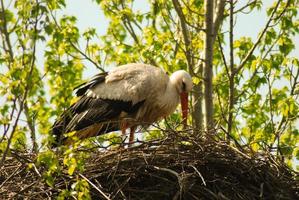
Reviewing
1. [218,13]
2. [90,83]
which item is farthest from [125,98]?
[218,13]

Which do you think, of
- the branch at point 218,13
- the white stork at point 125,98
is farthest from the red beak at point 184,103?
the branch at point 218,13

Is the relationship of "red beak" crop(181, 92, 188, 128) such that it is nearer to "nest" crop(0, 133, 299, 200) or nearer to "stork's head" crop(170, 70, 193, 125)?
"stork's head" crop(170, 70, 193, 125)

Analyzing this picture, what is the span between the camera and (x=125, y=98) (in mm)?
12703

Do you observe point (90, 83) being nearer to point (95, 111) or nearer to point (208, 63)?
point (95, 111)

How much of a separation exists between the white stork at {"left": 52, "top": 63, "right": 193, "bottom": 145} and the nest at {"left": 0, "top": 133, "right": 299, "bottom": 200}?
2.08 m

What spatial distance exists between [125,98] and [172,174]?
2685 mm

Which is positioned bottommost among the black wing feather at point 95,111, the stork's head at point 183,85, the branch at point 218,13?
the black wing feather at point 95,111

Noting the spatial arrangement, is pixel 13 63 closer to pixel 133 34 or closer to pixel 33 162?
pixel 33 162

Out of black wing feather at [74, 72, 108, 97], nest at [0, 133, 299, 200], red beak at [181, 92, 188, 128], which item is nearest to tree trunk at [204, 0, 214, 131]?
red beak at [181, 92, 188, 128]

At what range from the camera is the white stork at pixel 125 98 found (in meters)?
12.7

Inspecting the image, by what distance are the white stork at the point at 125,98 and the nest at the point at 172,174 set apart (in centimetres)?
208

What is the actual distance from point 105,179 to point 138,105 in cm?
258

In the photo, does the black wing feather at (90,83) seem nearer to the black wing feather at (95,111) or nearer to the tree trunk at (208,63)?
the black wing feather at (95,111)

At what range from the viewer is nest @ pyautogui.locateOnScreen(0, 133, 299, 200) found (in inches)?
398
